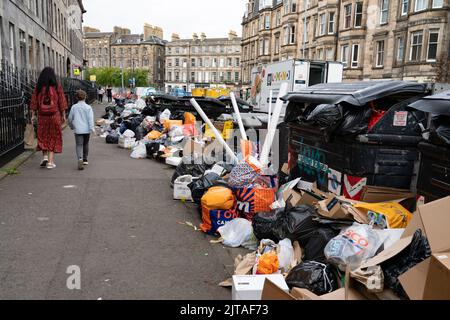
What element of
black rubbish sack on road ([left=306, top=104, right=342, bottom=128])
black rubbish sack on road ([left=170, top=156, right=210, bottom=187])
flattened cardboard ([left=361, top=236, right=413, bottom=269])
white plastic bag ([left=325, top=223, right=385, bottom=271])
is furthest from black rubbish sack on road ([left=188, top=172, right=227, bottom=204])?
flattened cardboard ([left=361, top=236, right=413, bottom=269])

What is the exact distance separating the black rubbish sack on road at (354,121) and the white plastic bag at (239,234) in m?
1.58

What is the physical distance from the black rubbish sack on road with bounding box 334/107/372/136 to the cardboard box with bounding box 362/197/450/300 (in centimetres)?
171

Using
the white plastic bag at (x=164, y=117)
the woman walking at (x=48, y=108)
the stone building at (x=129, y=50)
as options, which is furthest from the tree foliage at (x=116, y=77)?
the woman walking at (x=48, y=108)

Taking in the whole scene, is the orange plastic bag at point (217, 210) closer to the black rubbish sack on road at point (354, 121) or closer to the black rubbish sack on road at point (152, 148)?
the black rubbish sack on road at point (354, 121)

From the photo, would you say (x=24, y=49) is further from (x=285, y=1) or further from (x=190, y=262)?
(x=285, y=1)

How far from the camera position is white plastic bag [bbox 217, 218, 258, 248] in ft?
15.5

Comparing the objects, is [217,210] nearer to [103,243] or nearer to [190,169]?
[103,243]

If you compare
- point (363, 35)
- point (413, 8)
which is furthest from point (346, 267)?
point (363, 35)

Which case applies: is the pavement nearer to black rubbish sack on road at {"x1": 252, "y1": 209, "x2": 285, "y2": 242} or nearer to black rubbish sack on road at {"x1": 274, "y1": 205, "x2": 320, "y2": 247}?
black rubbish sack on road at {"x1": 252, "y1": 209, "x2": 285, "y2": 242}

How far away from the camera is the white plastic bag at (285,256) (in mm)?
3871

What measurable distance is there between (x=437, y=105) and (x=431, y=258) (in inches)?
80.5
